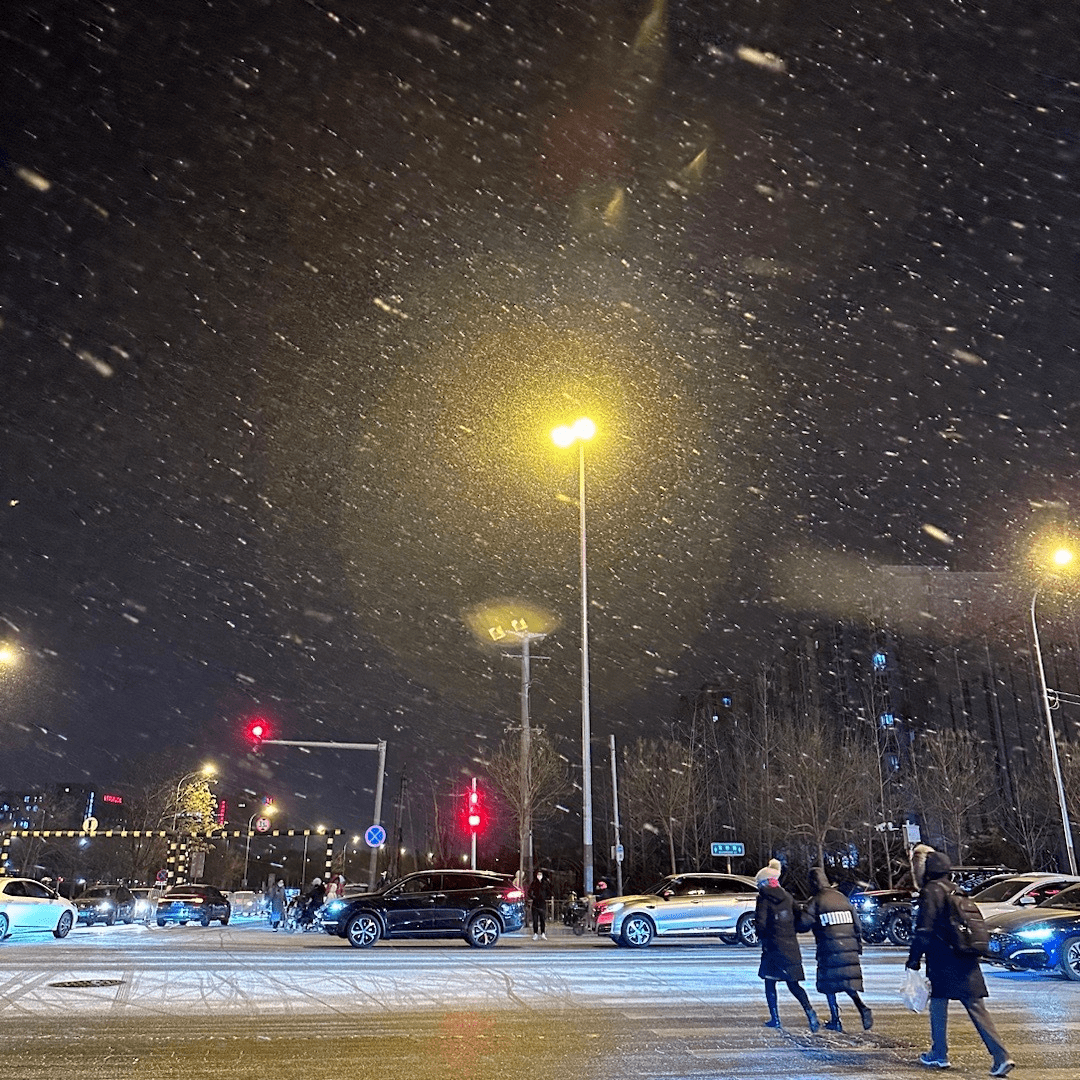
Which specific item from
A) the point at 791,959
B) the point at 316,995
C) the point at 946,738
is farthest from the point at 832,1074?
the point at 946,738

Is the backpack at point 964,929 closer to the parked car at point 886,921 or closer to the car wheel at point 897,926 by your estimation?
the parked car at point 886,921

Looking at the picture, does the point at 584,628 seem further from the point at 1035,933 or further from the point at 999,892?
the point at 1035,933

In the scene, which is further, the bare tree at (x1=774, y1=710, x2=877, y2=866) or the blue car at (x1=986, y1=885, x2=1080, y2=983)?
the bare tree at (x1=774, y1=710, x2=877, y2=866)

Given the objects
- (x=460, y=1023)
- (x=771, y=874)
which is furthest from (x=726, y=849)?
(x=460, y=1023)

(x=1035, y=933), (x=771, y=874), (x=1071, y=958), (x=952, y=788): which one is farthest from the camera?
(x=952, y=788)

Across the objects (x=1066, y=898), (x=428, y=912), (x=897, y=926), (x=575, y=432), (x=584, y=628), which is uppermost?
(x=575, y=432)

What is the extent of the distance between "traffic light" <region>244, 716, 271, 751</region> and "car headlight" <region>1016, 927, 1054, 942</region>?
67.6 feet

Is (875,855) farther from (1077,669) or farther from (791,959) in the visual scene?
(791,959)

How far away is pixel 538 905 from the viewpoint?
26047 mm

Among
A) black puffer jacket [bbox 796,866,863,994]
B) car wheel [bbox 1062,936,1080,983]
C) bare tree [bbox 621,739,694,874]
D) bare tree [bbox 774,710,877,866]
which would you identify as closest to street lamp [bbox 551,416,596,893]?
car wheel [bbox 1062,936,1080,983]

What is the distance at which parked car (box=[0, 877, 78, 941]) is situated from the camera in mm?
20203

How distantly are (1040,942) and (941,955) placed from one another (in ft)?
26.2

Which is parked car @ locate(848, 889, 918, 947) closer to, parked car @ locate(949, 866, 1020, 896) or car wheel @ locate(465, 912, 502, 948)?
parked car @ locate(949, 866, 1020, 896)

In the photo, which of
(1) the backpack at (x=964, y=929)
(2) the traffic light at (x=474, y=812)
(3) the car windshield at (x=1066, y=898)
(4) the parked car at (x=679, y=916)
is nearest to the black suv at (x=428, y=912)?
(4) the parked car at (x=679, y=916)
